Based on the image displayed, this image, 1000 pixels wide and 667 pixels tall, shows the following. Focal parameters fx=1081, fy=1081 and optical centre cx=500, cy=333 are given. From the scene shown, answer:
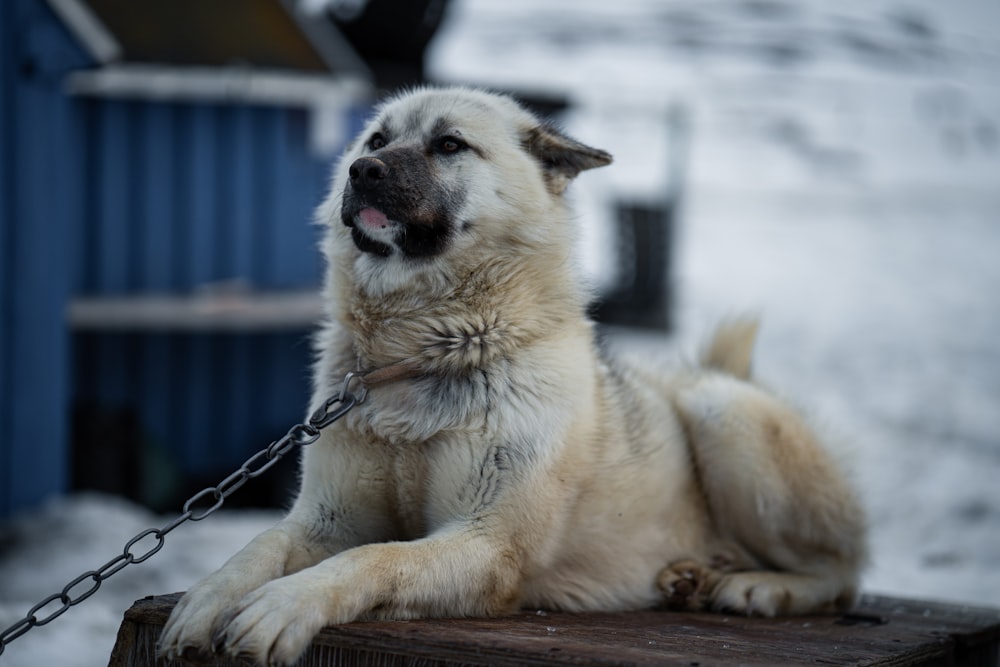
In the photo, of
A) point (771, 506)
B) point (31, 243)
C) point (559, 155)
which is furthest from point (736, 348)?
point (31, 243)

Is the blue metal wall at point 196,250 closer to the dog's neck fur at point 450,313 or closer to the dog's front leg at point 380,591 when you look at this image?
the dog's neck fur at point 450,313

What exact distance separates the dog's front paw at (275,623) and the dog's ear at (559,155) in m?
1.49

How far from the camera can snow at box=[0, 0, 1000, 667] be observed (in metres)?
5.06

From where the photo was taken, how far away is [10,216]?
5.24m

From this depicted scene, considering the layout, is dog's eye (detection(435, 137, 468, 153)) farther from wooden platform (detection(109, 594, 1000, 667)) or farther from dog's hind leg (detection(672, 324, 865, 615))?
wooden platform (detection(109, 594, 1000, 667))

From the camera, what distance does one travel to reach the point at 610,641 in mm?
2514

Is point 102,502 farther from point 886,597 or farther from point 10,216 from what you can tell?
point 886,597

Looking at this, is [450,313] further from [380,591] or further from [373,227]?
[380,591]

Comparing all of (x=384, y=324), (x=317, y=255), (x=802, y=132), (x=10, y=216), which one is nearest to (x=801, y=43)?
(x=802, y=132)

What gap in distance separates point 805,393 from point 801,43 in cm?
1405

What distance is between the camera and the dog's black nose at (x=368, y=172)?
2828 mm

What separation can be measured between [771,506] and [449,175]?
144 centimetres

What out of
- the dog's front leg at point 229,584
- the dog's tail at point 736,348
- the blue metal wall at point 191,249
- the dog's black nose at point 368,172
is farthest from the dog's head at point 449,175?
the blue metal wall at point 191,249

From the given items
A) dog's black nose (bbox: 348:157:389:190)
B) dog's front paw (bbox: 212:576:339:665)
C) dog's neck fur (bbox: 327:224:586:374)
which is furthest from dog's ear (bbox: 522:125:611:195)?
dog's front paw (bbox: 212:576:339:665)
